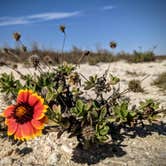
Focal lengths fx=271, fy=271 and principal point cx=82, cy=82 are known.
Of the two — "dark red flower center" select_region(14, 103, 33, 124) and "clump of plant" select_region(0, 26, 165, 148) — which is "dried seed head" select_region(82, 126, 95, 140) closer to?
"clump of plant" select_region(0, 26, 165, 148)

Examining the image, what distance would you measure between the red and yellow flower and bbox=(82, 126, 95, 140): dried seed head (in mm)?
343

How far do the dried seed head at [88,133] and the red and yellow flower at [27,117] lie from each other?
343mm

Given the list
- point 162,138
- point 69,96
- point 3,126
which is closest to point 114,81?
point 69,96

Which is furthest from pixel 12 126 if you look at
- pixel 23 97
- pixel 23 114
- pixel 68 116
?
pixel 68 116

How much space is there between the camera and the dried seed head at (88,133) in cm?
214

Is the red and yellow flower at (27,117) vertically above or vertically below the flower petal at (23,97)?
below

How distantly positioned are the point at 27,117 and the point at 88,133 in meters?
0.49

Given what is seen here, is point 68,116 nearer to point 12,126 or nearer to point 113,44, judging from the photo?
point 12,126

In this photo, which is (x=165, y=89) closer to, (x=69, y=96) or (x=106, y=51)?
(x=69, y=96)

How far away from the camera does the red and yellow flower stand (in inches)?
79.4

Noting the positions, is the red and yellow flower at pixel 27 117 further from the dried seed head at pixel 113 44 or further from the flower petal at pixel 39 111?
the dried seed head at pixel 113 44

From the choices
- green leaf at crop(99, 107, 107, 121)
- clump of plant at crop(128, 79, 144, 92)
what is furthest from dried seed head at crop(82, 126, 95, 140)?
clump of plant at crop(128, 79, 144, 92)

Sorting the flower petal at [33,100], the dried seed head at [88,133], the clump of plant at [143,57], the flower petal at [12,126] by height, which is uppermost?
the clump of plant at [143,57]

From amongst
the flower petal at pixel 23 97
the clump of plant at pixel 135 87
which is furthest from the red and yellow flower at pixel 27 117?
the clump of plant at pixel 135 87
